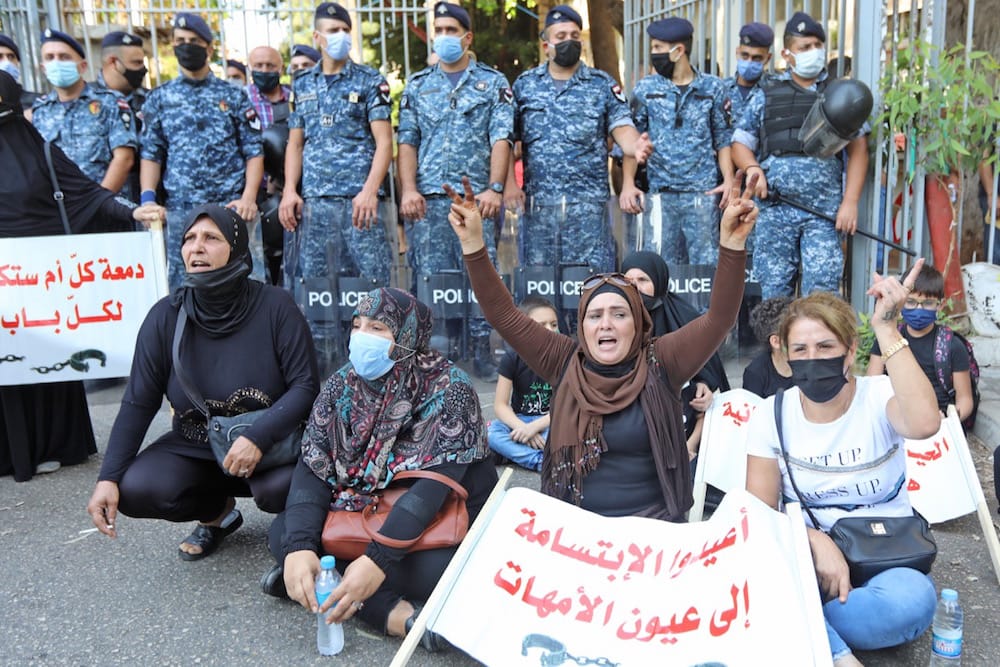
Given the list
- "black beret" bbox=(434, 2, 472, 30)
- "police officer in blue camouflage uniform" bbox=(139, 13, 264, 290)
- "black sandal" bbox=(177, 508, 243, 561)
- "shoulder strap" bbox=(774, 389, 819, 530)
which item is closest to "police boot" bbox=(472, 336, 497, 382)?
"police officer in blue camouflage uniform" bbox=(139, 13, 264, 290)

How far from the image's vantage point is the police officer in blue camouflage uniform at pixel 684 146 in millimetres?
5707

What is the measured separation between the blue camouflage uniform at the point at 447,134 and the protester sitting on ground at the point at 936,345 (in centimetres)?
252

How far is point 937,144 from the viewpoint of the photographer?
17.0ft

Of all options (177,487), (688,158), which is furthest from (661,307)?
(177,487)

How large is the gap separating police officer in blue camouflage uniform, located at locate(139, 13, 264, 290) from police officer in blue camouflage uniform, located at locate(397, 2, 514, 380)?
100 cm

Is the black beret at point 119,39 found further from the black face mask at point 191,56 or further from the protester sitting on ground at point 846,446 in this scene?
the protester sitting on ground at point 846,446

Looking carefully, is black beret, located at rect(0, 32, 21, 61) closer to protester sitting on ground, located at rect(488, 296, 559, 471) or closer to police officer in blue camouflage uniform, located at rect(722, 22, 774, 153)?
protester sitting on ground, located at rect(488, 296, 559, 471)

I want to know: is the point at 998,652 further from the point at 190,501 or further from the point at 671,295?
the point at 190,501

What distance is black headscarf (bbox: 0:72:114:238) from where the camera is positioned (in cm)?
437

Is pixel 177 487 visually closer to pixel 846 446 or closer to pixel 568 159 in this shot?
pixel 846 446

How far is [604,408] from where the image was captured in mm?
2742

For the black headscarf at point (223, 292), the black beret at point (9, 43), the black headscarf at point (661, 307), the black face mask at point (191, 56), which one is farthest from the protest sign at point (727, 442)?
the black beret at point (9, 43)

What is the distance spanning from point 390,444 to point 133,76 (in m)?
4.55

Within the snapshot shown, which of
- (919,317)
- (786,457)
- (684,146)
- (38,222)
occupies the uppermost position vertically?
(684,146)
